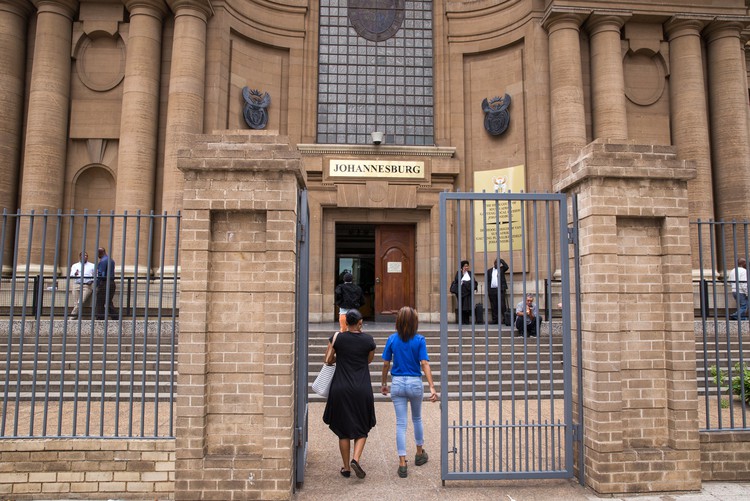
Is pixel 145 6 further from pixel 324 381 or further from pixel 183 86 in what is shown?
pixel 324 381

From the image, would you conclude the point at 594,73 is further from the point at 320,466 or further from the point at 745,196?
the point at 320,466

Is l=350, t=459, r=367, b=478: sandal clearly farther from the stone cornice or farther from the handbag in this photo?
the stone cornice

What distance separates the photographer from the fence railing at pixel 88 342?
5227 mm

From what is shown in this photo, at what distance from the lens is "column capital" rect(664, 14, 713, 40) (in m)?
15.8

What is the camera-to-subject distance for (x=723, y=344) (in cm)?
1076

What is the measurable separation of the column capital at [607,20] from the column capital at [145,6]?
12.4 meters

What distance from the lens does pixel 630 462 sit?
17.1ft

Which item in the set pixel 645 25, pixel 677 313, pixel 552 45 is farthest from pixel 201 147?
pixel 645 25

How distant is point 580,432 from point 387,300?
11.1 m

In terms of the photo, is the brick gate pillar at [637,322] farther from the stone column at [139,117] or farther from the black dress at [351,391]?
the stone column at [139,117]

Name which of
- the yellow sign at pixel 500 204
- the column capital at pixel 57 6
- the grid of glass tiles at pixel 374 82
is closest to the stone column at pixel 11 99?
the column capital at pixel 57 6

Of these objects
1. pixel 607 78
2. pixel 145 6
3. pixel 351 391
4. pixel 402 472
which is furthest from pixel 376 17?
pixel 402 472

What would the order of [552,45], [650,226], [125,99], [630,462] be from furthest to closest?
[552,45], [125,99], [650,226], [630,462]

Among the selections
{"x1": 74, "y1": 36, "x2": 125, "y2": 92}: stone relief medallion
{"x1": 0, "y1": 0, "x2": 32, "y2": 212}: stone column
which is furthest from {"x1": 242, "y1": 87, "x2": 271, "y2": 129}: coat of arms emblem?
{"x1": 0, "y1": 0, "x2": 32, "y2": 212}: stone column
